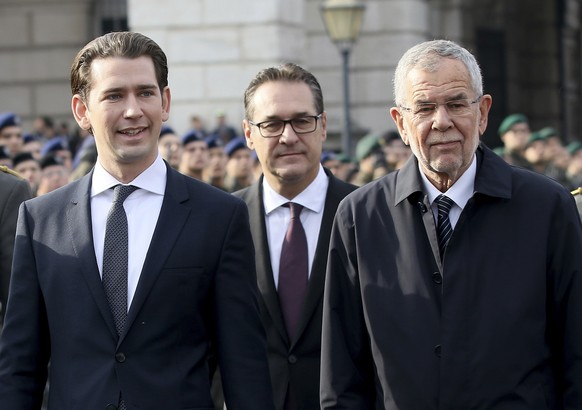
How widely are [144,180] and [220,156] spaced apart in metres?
8.44

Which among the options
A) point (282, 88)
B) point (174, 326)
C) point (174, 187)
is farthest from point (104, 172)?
point (282, 88)

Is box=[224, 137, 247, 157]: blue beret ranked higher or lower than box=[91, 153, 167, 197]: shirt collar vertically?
lower

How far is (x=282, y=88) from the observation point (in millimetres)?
6895

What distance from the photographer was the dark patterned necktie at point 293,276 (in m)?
6.45

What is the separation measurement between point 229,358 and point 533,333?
1.08 m

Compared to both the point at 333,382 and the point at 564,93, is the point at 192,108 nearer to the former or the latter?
the point at 333,382

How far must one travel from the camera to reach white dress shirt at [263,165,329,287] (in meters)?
6.65

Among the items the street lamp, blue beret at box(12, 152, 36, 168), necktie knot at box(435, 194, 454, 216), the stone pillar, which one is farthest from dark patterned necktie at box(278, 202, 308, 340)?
the stone pillar

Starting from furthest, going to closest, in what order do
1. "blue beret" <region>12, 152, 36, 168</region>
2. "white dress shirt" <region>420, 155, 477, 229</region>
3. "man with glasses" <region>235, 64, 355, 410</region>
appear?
"blue beret" <region>12, 152, 36, 168</region>
"man with glasses" <region>235, 64, 355, 410</region>
"white dress shirt" <region>420, 155, 477, 229</region>

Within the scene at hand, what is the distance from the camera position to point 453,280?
513 centimetres

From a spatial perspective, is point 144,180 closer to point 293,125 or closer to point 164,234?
point 164,234

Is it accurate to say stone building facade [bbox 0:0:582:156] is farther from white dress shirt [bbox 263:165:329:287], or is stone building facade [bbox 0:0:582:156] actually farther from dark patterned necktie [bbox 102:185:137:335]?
dark patterned necktie [bbox 102:185:137:335]

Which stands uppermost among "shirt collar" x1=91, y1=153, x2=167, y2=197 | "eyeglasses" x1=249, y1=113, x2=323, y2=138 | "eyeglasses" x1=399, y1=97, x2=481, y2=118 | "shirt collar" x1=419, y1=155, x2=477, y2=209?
"eyeglasses" x1=399, y1=97, x2=481, y2=118

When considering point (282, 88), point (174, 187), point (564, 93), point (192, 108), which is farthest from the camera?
point (564, 93)
